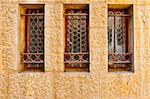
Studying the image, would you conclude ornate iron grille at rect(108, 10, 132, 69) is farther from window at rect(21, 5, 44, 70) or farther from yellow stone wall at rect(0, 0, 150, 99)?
window at rect(21, 5, 44, 70)

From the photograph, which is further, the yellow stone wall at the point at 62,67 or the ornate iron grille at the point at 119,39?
the ornate iron grille at the point at 119,39

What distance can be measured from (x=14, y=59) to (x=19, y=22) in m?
0.72

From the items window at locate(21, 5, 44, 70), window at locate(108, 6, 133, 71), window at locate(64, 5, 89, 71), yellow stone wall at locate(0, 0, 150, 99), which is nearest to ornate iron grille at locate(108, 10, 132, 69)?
window at locate(108, 6, 133, 71)

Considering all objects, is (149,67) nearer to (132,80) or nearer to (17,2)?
(132,80)

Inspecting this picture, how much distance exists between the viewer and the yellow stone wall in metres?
4.68

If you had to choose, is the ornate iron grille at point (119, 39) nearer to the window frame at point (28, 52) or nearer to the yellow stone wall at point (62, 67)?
the yellow stone wall at point (62, 67)

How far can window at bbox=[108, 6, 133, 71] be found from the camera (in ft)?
16.0

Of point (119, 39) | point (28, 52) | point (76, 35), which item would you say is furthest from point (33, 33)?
point (119, 39)

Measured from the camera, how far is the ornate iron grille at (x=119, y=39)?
16.0 ft

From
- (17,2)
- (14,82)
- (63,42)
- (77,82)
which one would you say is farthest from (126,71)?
(17,2)

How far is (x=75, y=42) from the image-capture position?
4895 mm

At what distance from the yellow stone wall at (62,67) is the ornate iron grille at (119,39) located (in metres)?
0.21

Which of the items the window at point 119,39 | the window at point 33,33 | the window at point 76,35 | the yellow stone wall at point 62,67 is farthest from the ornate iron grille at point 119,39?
the window at point 33,33

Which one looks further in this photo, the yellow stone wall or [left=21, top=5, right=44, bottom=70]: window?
[left=21, top=5, right=44, bottom=70]: window
